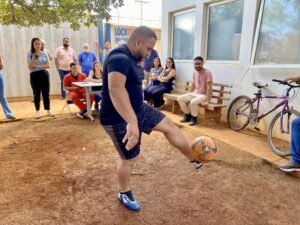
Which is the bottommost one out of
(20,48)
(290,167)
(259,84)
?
(290,167)

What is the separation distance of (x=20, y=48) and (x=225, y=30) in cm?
570

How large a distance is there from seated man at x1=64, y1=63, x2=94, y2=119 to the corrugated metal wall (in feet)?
8.60

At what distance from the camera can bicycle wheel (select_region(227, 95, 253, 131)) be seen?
437 centimetres

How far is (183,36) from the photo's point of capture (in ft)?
20.4

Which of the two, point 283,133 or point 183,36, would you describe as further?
point 183,36

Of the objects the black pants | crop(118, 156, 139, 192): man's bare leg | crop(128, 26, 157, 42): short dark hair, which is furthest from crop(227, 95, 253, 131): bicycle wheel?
the black pants

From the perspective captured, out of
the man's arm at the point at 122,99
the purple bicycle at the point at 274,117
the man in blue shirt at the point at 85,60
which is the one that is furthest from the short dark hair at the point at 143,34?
the man in blue shirt at the point at 85,60

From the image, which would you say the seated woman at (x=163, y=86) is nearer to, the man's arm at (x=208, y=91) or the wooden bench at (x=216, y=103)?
the wooden bench at (x=216, y=103)

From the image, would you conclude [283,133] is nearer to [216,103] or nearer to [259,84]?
[259,84]

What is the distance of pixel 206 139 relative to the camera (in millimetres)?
2389

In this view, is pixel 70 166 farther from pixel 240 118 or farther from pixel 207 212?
pixel 240 118

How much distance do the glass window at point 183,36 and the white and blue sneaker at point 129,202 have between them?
4.38 m

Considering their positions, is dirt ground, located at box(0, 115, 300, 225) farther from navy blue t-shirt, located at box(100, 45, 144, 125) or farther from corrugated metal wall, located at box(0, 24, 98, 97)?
corrugated metal wall, located at box(0, 24, 98, 97)

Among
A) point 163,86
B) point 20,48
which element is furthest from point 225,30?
point 20,48
